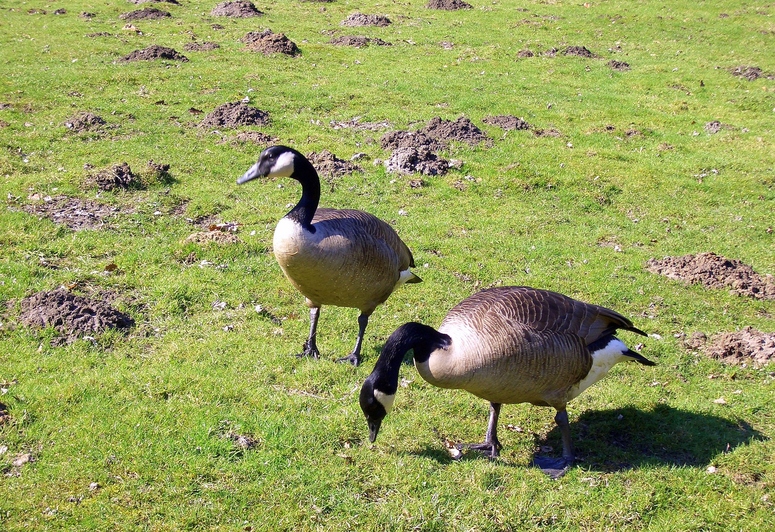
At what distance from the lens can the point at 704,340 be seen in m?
8.34

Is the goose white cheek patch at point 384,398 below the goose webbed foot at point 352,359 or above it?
above

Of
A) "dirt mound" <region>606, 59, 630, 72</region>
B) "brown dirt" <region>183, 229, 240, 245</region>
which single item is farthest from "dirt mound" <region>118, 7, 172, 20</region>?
"brown dirt" <region>183, 229, 240, 245</region>

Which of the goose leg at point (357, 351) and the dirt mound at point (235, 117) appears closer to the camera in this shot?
the goose leg at point (357, 351)

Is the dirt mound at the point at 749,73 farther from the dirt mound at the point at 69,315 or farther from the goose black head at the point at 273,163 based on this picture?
the dirt mound at the point at 69,315

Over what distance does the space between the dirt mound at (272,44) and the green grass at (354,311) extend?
0.69 m

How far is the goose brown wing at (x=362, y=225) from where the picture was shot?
22.8 ft

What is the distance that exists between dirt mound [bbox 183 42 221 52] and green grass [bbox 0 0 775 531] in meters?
1.13

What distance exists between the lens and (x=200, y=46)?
21.4 metres

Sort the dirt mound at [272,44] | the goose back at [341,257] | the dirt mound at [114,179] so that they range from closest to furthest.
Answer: the goose back at [341,257] → the dirt mound at [114,179] → the dirt mound at [272,44]

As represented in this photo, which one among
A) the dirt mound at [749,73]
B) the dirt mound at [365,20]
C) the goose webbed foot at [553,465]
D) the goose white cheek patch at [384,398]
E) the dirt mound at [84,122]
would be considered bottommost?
the dirt mound at [84,122]

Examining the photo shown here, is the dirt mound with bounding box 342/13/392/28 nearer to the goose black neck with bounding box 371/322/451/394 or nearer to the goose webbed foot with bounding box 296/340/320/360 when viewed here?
the goose webbed foot with bounding box 296/340/320/360

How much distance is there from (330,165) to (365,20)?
15639 mm

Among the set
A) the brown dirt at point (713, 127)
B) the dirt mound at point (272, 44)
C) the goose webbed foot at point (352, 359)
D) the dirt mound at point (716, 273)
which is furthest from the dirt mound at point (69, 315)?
the dirt mound at point (272, 44)

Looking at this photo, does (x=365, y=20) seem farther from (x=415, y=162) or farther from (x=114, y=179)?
(x=114, y=179)
